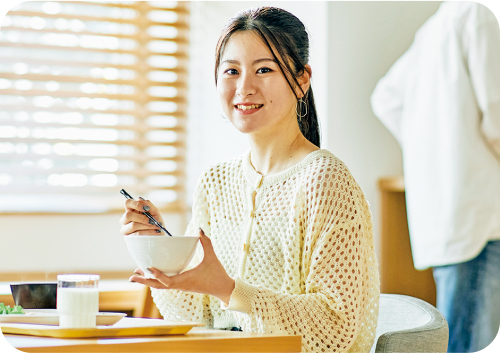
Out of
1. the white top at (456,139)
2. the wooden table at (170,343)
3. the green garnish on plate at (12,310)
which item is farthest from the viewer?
the white top at (456,139)

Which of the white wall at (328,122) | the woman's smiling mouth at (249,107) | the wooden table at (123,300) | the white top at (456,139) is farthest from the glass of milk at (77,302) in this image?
the white wall at (328,122)

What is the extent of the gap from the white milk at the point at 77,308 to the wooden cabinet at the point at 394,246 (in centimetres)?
172

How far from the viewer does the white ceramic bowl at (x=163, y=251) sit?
89 cm

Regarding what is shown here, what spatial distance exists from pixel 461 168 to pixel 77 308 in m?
1.50

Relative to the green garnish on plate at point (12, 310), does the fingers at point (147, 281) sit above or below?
above

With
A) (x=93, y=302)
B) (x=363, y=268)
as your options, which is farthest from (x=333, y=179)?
(x=93, y=302)

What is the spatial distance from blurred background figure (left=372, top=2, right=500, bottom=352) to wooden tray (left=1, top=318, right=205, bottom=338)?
1374mm

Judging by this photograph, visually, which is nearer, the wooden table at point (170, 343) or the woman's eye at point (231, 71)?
the wooden table at point (170, 343)

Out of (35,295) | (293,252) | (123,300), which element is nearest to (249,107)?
(293,252)

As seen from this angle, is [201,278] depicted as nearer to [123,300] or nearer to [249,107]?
[249,107]

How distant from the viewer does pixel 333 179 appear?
118 centimetres

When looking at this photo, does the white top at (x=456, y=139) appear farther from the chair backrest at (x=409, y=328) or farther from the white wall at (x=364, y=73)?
the chair backrest at (x=409, y=328)

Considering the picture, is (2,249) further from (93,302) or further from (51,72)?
(93,302)

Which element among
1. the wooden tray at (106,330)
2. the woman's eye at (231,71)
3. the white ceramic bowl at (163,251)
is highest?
the woman's eye at (231,71)
